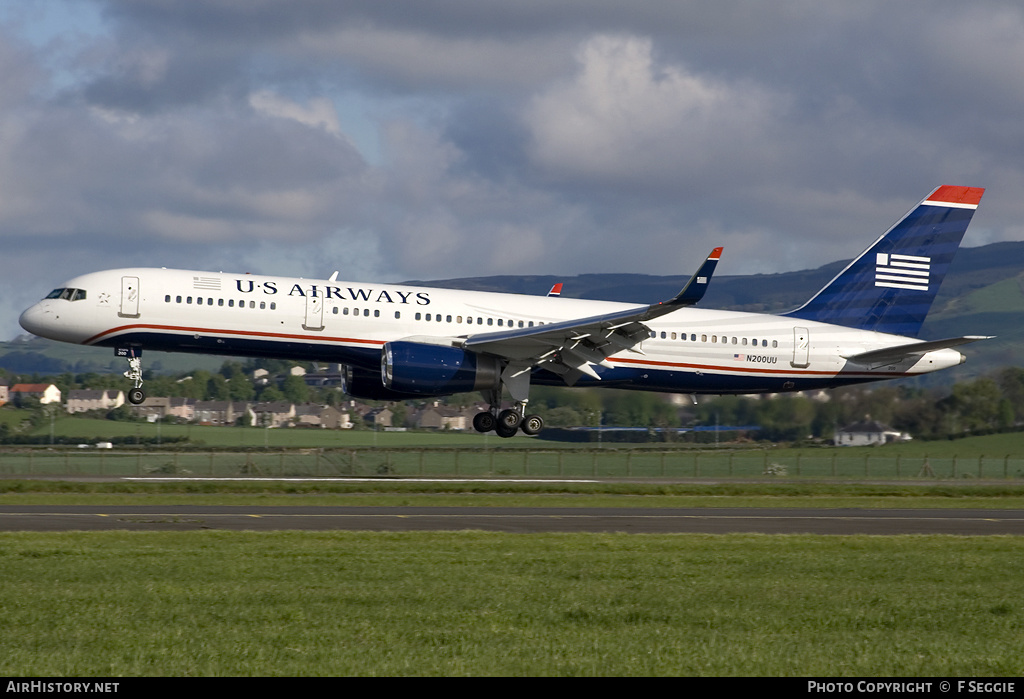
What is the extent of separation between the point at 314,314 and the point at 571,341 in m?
8.10

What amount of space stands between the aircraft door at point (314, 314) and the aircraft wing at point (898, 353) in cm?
1865

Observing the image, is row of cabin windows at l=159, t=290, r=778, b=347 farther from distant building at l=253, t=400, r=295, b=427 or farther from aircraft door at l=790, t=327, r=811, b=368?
distant building at l=253, t=400, r=295, b=427

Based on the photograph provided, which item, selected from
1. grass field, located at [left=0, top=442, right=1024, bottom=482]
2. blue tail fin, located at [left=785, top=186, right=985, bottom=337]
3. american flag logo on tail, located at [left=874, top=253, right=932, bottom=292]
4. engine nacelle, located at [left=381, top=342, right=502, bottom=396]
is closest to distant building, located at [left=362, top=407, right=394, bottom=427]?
grass field, located at [left=0, top=442, right=1024, bottom=482]

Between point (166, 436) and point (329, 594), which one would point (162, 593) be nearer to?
point (329, 594)

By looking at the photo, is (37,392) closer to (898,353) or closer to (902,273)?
(902,273)

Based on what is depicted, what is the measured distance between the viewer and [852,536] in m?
25.0

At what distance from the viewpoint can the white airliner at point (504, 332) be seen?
3541cm

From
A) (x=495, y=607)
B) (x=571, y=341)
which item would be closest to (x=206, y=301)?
(x=571, y=341)

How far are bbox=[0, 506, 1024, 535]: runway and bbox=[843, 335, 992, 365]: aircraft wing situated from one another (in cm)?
756

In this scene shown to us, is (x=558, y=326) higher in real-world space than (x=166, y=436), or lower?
higher

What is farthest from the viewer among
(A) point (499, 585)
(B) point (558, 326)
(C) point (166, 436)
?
(C) point (166, 436)

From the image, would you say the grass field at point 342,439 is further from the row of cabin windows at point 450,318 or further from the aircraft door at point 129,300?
the aircraft door at point 129,300
